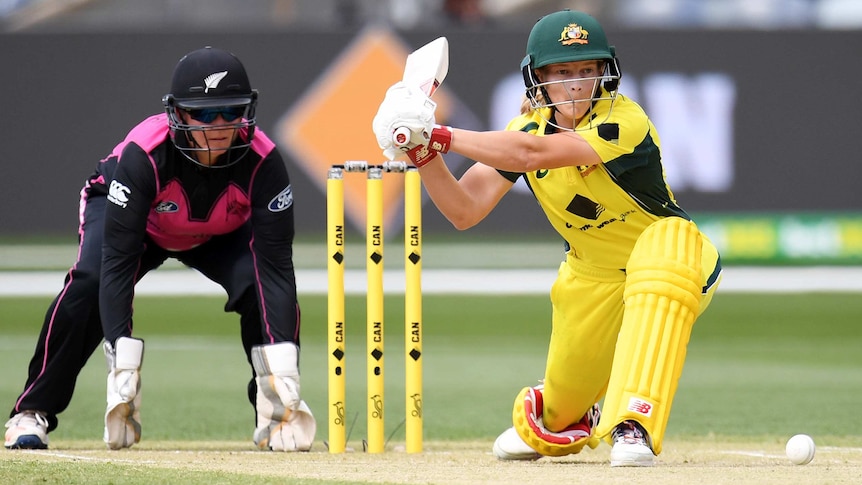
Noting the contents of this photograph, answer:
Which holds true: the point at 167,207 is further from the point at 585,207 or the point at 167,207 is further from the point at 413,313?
the point at 585,207

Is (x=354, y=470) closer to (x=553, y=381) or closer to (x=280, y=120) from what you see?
(x=553, y=381)

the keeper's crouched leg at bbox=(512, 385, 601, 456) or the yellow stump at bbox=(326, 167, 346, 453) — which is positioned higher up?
the yellow stump at bbox=(326, 167, 346, 453)

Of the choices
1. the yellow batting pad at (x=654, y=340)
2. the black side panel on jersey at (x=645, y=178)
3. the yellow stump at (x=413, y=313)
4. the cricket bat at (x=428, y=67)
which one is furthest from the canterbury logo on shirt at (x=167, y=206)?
the yellow batting pad at (x=654, y=340)

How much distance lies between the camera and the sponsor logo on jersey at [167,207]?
4.01 meters

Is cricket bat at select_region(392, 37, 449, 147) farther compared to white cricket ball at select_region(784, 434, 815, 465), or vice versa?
white cricket ball at select_region(784, 434, 815, 465)

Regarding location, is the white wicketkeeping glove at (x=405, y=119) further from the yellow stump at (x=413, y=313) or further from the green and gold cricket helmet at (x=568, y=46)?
the yellow stump at (x=413, y=313)

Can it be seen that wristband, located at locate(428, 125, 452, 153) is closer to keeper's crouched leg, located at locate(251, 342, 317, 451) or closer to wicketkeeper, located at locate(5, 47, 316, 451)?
wicketkeeper, located at locate(5, 47, 316, 451)

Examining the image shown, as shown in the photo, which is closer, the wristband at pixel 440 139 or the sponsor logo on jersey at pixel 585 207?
the wristband at pixel 440 139

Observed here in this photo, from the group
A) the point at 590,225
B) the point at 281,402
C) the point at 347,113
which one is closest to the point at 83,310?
the point at 281,402

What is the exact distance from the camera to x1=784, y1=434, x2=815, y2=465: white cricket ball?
3.53 m

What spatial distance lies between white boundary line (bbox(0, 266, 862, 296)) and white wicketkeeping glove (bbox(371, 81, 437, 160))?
21.0 feet

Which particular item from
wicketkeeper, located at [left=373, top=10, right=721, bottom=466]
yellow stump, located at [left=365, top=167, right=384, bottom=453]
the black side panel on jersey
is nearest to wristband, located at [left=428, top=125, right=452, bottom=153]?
wicketkeeper, located at [left=373, top=10, right=721, bottom=466]

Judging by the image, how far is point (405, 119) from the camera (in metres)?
3.24

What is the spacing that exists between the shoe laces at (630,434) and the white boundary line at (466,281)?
20.6ft
